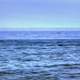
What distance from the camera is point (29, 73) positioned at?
9102mm

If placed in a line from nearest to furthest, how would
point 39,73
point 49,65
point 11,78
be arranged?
point 11,78 → point 39,73 → point 49,65

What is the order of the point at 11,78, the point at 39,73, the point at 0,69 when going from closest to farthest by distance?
1. the point at 11,78
2. the point at 39,73
3. the point at 0,69

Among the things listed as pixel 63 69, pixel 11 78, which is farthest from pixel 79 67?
pixel 11 78

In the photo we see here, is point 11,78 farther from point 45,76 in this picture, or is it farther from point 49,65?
point 49,65

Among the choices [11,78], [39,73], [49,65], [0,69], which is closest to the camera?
[11,78]

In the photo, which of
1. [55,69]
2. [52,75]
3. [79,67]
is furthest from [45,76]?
[79,67]

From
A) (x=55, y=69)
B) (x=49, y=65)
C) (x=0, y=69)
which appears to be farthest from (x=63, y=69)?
(x=0, y=69)

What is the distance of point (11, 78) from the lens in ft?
27.6

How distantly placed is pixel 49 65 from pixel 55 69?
97 cm

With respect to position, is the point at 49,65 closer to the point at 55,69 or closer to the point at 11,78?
the point at 55,69

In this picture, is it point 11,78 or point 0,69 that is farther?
point 0,69

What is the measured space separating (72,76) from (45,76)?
701 mm

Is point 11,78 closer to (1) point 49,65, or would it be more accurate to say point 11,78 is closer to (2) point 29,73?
(2) point 29,73

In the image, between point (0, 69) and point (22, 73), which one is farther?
point (0, 69)
